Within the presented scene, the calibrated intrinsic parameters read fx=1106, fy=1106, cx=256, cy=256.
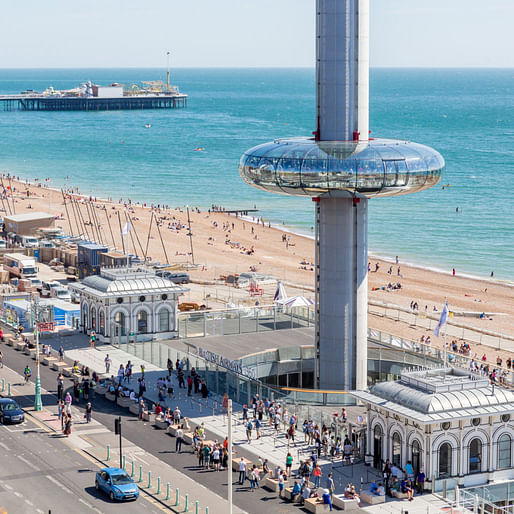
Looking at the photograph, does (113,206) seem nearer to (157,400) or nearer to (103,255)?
(103,255)

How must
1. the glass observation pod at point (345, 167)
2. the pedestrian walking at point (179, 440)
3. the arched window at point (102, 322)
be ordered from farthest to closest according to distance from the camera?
the arched window at point (102, 322) < the glass observation pod at point (345, 167) < the pedestrian walking at point (179, 440)

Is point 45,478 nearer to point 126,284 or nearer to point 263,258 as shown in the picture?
point 126,284

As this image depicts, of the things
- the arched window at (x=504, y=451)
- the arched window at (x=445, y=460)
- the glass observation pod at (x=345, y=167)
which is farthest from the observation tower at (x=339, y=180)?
the arched window at (x=445, y=460)

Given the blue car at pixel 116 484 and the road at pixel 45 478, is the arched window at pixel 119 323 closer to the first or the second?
the road at pixel 45 478

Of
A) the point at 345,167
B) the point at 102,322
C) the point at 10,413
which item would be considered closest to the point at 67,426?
the point at 10,413

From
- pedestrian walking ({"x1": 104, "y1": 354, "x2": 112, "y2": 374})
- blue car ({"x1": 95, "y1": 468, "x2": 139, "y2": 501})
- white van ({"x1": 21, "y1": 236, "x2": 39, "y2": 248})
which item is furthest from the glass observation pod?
white van ({"x1": 21, "y1": 236, "x2": 39, "y2": 248})

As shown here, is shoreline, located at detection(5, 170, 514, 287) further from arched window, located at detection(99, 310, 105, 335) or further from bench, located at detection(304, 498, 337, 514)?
bench, located at detection(304, 498, 337, 514)

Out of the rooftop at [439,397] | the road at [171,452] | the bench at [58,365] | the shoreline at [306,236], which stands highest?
the rooftop at [439,397]
